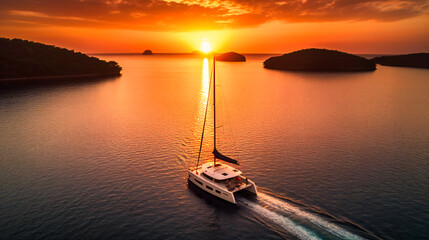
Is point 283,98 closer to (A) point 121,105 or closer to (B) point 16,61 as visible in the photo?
(A) point 121,105

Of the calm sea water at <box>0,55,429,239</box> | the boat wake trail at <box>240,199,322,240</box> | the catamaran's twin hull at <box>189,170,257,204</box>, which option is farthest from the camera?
the catamaran's twin hull at <box>189,170,257,204</box>

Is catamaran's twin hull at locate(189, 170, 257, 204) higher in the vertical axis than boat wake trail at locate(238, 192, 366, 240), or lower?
higher

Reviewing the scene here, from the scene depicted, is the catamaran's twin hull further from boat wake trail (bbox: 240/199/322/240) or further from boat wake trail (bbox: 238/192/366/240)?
boat wake trail (bbox: 240/199/322/240)

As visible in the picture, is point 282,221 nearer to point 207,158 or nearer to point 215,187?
point 215,187

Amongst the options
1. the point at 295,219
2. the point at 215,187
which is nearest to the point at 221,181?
the point at 215,187

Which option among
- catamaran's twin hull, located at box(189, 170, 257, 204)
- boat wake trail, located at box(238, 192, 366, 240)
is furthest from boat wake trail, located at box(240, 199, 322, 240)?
catamaran's twin hull, located at box(189, 170, 257, 204)

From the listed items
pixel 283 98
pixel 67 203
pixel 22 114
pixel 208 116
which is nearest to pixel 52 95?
pixel 22 114
